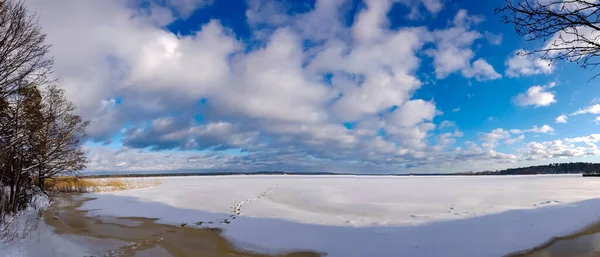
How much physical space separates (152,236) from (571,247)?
11707 millimetres

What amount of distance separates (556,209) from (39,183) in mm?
29175

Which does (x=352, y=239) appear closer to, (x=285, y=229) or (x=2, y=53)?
(x=285, y=229)

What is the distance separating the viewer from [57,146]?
22.8 meters

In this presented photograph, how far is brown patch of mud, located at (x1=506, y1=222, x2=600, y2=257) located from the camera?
747 centimetres

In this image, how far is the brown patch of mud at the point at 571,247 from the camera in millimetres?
7474

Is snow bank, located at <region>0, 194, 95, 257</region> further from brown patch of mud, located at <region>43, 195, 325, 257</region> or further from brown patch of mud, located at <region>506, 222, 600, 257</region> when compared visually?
brown patch of mud, located at <region>506, 222, 600, 257</region>

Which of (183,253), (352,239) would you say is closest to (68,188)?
(183,253)

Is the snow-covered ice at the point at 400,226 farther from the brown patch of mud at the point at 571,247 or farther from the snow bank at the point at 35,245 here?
the snow bank at the point at 35,245

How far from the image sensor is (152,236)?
400 inches

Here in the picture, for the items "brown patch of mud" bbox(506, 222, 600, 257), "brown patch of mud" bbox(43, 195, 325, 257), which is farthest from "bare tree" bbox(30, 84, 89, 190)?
"brown patch of mud" bbox(506, 222, 600, 257)

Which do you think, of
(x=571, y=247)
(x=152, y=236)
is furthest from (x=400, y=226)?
(x=152, y=236)

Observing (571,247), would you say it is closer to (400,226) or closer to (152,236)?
(400,226)

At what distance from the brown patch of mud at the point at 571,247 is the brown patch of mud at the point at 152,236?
5356mm

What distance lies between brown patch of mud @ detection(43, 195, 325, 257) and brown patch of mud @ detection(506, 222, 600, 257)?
211 inches
